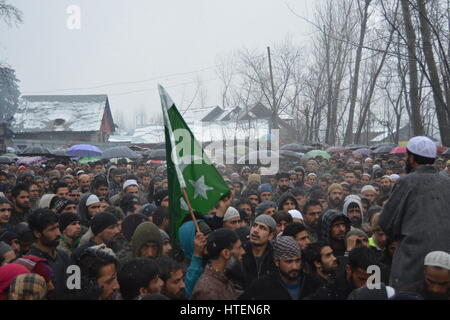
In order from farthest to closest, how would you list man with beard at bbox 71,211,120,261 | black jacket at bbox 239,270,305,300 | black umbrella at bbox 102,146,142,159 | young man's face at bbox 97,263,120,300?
1. black umbrella at bbox 102,146,142,159
2. man with beard at bbox 71,211,120,261
3. young man's face at bbox 97,263,120,300
4. black jacket at bbox 239,270,305,300

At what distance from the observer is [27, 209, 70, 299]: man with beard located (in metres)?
4.72

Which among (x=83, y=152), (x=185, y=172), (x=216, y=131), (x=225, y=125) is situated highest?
(x=225, y=125)

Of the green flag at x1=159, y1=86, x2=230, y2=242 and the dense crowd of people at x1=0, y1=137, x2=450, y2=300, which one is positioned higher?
the green flag at x1=159, y1=86, x2=230, y2=242

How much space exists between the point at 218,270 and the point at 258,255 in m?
0.97

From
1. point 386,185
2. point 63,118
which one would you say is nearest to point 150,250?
point 386,185

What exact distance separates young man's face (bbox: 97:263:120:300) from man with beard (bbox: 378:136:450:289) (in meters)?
2.23

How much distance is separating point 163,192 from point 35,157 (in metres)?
15.2

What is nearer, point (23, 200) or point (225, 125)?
point (23, 200)

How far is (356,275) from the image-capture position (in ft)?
13.2

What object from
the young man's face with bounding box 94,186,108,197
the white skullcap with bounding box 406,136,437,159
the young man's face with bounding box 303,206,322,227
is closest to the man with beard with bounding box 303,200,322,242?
the young man's face with bounding box 303,206,322,227

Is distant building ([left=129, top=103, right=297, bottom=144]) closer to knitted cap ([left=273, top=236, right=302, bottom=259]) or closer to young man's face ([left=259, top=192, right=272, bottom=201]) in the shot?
young man's face ([left=259, top=192, right=272, bottom=201])

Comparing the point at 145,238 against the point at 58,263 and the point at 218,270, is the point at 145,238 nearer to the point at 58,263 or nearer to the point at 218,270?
Result: the point at 58,263

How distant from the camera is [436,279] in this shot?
3371 millimetres
